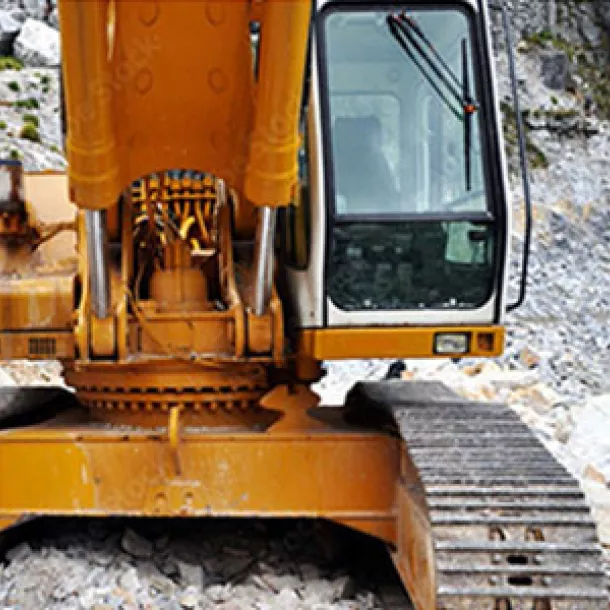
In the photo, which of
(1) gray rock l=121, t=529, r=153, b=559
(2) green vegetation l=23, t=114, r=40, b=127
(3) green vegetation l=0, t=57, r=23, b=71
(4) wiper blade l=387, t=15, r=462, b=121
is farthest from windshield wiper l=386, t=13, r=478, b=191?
(3) green vegetation l=0, t=57, r=23, b=71

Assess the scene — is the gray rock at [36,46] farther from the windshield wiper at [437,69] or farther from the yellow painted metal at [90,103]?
the yellow painted metal at [90,103]

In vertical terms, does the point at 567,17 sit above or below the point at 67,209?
above

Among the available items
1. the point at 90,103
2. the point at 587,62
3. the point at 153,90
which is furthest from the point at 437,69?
the point at 587,62

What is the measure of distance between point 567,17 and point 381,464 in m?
35.2

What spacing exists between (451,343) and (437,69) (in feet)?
3.54

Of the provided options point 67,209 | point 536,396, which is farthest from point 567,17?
point 67,209

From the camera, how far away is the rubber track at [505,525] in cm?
257

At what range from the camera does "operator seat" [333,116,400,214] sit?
11.4ft

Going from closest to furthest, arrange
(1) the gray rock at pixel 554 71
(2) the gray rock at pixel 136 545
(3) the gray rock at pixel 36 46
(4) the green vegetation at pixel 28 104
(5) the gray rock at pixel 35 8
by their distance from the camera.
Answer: (2) the gray rock at pixel 136 545 < (4) the green vegetation at pixel 28 104 < (1) the gray rock at pixel 554 71 < (3) the gray rock at pixel 36 46 < (5) the gray rock at pixel 35 8

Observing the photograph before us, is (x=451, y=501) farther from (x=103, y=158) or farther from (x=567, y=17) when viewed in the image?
(x=567, y=17)

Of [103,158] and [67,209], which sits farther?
[67,209]

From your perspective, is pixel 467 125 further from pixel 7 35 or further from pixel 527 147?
pixel 7 35

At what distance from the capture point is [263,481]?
354 centimetres

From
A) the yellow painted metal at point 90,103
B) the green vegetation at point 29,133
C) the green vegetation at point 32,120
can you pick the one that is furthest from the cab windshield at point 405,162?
the green vegetation at point 32,120
